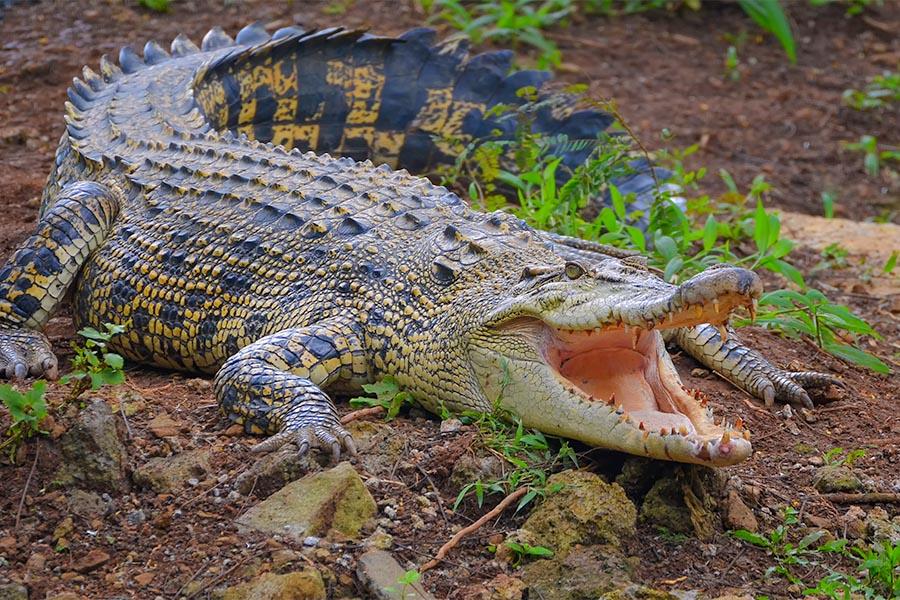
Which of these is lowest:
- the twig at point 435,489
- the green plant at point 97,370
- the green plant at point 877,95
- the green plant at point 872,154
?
the green plant at point 872,154

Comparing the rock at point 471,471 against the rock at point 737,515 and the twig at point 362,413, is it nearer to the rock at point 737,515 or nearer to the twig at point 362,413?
the twig at point 362,413

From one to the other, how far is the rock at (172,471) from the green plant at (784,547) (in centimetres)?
172

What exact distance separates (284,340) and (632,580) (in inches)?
65.3

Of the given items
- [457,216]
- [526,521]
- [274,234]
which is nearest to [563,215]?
[457,216]

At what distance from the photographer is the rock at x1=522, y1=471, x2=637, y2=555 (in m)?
3.15

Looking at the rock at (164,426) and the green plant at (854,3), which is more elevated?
the rock at (164,426)

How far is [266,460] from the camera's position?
3.42 m

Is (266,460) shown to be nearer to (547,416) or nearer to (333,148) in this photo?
(547,416)

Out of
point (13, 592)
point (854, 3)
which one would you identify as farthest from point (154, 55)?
point (854, 3)

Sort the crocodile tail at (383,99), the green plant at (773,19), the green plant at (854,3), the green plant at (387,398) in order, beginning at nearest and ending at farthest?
the green plant at (387,398) < the crocodile tail at (383,99) < the green plant at (773,19) < the green plant at (854,3)

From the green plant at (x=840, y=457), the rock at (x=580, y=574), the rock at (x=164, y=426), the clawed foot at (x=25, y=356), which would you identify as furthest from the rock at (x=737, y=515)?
the clawed foot at (x=25, y=356)

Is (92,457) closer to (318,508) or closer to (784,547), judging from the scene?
(318,508)

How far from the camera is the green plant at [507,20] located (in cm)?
925

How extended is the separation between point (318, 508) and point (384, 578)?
0.33 m
